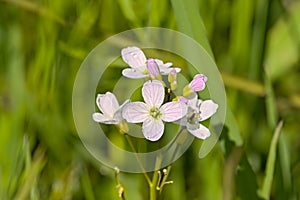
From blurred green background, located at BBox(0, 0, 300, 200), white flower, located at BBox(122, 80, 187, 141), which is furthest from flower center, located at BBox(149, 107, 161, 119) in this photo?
blurred green background, located at BBox(0, 0, 300, 200)

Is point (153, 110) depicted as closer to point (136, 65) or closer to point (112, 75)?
point (136, 65)

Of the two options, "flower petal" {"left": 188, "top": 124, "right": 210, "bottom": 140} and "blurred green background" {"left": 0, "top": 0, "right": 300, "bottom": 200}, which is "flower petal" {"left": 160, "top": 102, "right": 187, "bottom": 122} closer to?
"flower petal" {"left": 188, "top": 124, "right": 210, "bottom": 140}

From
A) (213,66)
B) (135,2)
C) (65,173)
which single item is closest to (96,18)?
(135,2)

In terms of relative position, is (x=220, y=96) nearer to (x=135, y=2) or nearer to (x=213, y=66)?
(x=213, y=66)

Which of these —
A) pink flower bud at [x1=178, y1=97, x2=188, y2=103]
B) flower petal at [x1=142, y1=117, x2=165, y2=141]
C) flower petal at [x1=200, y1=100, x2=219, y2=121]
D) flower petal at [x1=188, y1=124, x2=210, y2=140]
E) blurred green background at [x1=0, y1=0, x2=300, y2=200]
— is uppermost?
pink flower bud at [x1=178, y1=97, x2=188, y2=103]

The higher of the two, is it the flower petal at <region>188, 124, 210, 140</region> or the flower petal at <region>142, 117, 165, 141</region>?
the flower petal at <region>142, 117, 165, 141</region>

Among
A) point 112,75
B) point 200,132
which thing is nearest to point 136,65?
point 200,132

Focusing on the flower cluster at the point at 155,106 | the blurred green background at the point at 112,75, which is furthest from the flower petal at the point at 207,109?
the blurred green background at the point at 112,75
